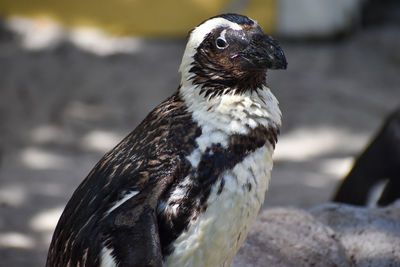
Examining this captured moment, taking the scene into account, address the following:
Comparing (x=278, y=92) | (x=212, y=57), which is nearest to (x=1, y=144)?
(x=278, y=92)

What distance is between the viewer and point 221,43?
7.02 feet

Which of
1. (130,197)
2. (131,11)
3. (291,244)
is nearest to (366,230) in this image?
(291,244)

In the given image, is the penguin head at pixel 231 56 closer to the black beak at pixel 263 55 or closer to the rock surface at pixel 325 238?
the black beak at pixel 263 55

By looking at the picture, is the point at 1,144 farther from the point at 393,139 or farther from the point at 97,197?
the point at 97,197

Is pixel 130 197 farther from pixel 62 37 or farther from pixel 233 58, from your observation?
pixel 62 37

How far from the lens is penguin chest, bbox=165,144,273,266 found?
2008 millimetres

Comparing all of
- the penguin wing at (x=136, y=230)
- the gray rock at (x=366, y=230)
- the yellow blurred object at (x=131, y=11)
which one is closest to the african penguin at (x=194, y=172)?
the penguin wing at (x=136, y=230)

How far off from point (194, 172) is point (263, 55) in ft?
1.41

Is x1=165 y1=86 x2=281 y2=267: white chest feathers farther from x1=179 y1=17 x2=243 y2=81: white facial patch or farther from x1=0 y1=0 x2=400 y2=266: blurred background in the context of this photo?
x1=0 y1=0 x2=400 y2=266: blurred background

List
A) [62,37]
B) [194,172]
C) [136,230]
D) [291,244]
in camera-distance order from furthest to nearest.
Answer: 1. [62,37]
2. [291,244]
3. [194,172]
4. [136,230]

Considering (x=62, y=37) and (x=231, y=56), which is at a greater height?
(x=62, y=37)

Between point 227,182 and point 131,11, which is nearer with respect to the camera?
point 227,182

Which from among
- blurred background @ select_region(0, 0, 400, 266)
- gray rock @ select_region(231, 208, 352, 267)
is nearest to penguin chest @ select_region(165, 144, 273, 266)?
gray rock @ select_region(231, 208, 352, 267)

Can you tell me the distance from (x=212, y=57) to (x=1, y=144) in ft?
12.4
